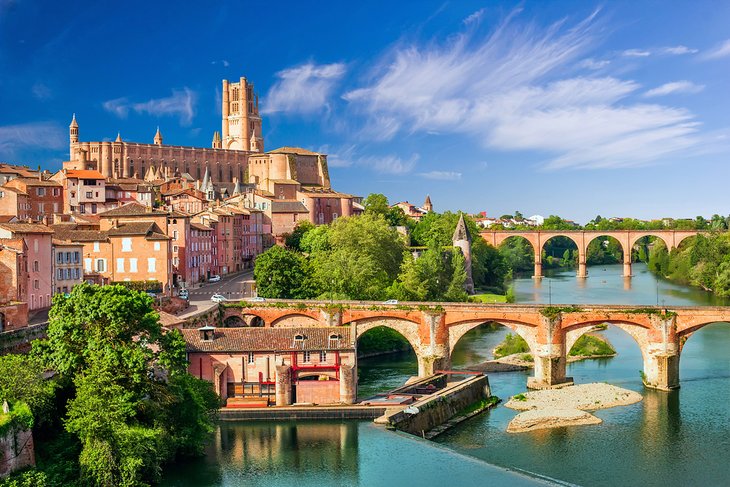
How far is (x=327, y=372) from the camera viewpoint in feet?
127

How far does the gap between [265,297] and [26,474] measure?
29383 mm

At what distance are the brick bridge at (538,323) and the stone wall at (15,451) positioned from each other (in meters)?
17.9

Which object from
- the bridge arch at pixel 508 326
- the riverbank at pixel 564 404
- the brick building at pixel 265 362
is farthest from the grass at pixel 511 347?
the brick building at pixel 265 362

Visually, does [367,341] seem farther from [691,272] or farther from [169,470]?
[691,272]

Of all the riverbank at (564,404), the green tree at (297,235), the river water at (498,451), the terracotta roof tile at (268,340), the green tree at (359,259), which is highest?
the green tree at (297,235)

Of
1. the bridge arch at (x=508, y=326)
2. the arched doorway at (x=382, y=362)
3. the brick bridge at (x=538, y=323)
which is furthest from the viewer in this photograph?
the bridge arch at (x=508, y=326)

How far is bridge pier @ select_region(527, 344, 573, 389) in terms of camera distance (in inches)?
1682

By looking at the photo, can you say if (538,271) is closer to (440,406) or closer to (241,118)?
(241,118)

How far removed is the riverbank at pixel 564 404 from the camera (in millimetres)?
36438

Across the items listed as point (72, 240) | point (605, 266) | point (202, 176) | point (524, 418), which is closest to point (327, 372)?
point (524, 418)

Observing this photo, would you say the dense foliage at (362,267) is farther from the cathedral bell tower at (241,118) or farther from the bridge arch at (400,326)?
the cathedral bell tower at (241,118)

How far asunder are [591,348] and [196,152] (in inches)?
2656

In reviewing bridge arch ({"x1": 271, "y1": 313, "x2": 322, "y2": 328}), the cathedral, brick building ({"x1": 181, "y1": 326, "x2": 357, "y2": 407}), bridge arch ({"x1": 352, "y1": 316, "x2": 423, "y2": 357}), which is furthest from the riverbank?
the cathedral

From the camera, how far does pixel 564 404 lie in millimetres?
38969
